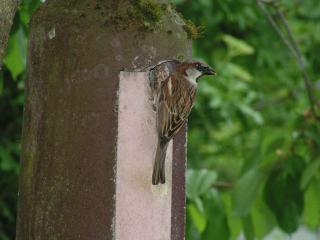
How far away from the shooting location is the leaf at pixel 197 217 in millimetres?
4480

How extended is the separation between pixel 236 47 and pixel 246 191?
3.39 meters

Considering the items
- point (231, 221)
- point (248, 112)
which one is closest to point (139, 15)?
point (231, 221)

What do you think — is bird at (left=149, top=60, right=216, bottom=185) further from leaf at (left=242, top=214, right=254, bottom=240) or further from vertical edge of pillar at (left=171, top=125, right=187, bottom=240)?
leaf at (left=242, top=214, right=254, bottom=240)

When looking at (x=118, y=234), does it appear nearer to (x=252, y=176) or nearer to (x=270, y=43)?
(x=252, y=176)

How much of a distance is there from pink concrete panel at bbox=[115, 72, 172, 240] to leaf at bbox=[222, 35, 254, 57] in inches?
184

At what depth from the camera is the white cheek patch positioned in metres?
2.90

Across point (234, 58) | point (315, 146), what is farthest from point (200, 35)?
point (234, 58)

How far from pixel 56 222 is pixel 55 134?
0.29 m

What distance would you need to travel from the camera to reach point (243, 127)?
7699mm

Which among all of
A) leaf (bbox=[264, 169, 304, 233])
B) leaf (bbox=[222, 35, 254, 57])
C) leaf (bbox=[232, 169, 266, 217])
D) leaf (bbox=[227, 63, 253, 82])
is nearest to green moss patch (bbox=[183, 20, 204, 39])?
leaf (bbox=[232, 169, 266, 217])

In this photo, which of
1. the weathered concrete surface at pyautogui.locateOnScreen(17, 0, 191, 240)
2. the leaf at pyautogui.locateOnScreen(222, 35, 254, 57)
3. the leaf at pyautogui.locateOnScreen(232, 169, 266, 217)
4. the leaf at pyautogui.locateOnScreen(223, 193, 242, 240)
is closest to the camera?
the weathered concrete surface at pyautogui.locateOnScreen(17, 0, 191, 240)

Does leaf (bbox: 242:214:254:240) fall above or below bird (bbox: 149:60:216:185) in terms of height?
below

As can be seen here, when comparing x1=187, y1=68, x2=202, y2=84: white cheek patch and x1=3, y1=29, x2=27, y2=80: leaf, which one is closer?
x1=187, y1=68, x2=202, y2=84: white cheek patch

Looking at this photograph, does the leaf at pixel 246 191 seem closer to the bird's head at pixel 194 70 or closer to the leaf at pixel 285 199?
the leaf at pixel 285 199
